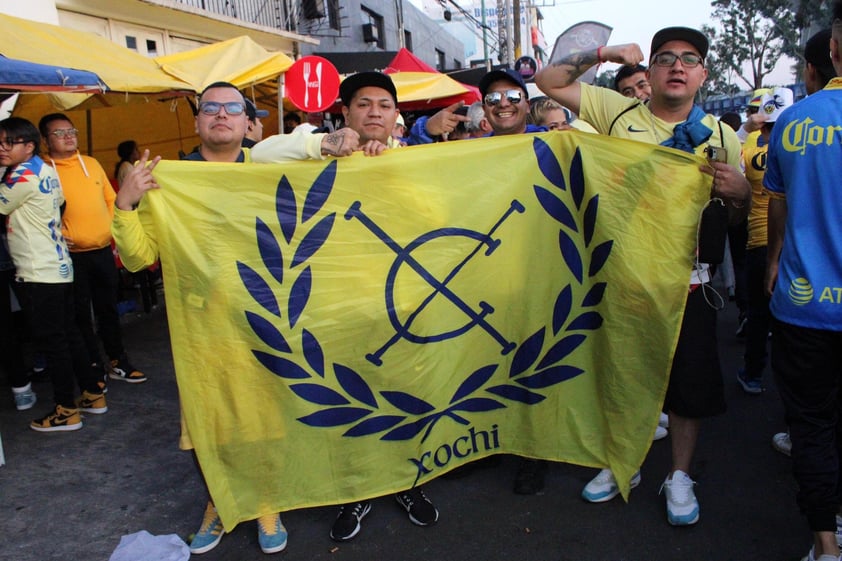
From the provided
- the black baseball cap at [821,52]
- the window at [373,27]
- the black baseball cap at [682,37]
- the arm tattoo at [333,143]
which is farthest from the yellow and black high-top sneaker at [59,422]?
the window at [373,27]

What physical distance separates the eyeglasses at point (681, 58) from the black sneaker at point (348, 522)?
7.66 ft

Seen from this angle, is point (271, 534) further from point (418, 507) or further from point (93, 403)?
point (93, 403)

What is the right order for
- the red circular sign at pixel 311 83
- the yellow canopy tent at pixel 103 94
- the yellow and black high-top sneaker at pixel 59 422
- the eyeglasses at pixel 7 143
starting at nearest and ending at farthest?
1. the eyeglasses at pixel 7 143
2. the yellow and black high-top sneaker at pixel 59 422
3. the yellow canopy tent at pixel 103 94
4. the red circular sign at pixel 311 83

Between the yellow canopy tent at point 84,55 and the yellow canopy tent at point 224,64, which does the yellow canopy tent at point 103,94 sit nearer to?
the yellow canopy tent at point 84,55

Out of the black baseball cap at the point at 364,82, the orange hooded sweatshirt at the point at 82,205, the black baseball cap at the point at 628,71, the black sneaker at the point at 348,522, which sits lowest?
the black sneaker at the point at 348,522

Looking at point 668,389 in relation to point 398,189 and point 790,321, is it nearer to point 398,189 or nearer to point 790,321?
point 790,321

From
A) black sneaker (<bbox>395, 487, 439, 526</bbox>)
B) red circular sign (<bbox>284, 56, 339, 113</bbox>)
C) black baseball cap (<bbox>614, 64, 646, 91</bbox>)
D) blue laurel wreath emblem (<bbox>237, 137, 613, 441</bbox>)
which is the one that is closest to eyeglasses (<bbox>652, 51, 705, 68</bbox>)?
blue laurel wreath emblem (<bbox>237, 137, 613, 441</bbox>)

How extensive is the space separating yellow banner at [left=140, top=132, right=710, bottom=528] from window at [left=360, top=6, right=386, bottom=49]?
19060 mm

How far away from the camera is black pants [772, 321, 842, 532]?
2.23 meters

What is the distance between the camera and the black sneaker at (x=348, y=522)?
2.76 meters

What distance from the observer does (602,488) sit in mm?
2930

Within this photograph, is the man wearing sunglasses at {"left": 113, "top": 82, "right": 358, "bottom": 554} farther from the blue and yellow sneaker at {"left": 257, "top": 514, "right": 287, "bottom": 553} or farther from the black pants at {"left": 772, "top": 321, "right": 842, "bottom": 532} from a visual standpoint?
the black pants at {"left": 772, "top": 321, "right": 842, "bottom": 532}

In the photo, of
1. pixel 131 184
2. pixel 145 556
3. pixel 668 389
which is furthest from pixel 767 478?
pixel 131 184

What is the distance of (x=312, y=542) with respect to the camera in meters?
2.77
